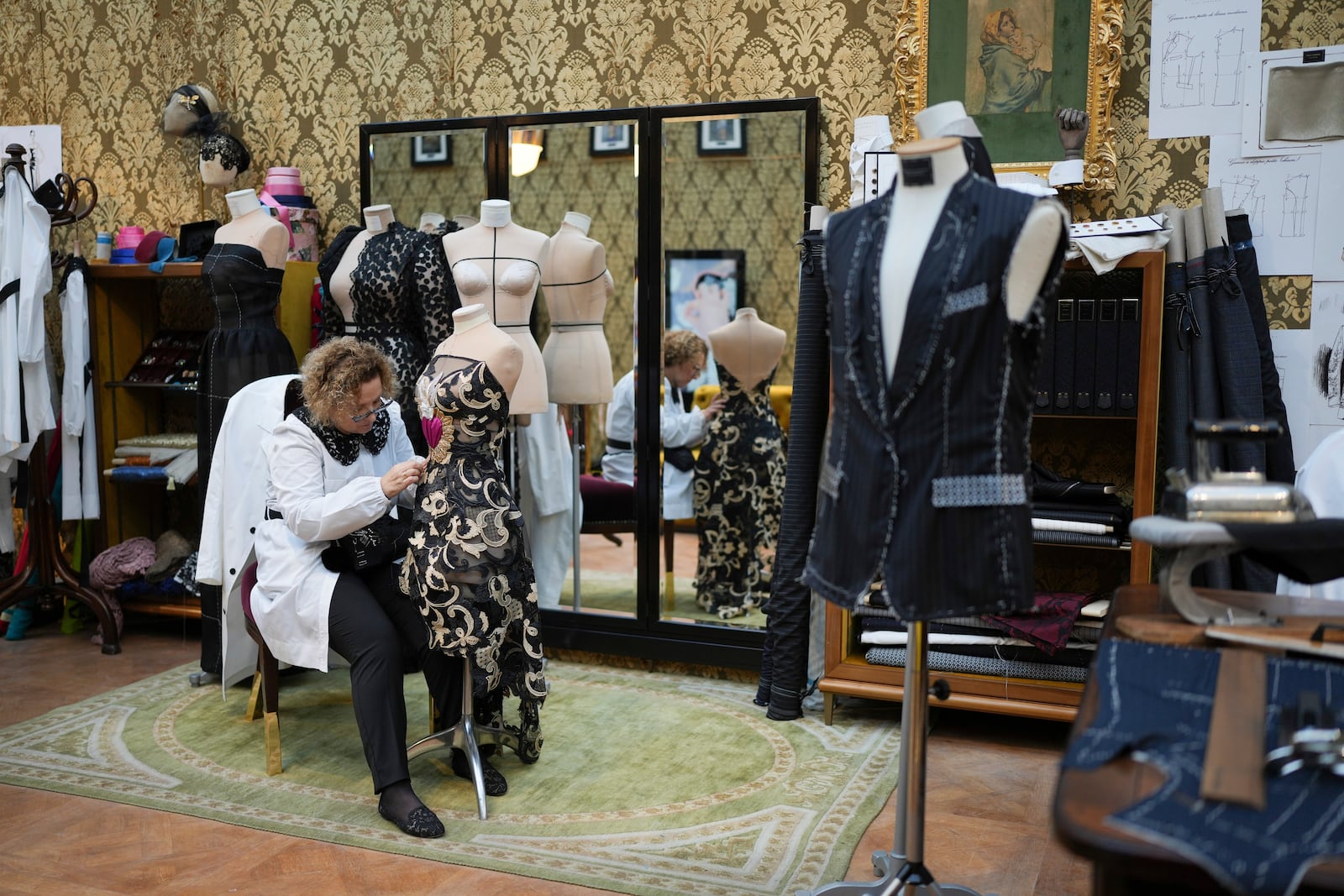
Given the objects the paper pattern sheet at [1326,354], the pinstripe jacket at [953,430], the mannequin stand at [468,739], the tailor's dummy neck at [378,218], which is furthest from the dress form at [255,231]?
the paper pattern sheet at [1326,354]

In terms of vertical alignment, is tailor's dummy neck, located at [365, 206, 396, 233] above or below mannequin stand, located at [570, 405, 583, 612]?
above

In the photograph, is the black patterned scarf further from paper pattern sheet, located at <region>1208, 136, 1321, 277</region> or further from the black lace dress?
paper pattern sheet, located at <region>1208, 136, 1321, 277</region>

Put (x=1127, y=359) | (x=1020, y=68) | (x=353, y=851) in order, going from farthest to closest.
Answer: (x=1020, y=68) → (x=1127, y=359) → (x=353, y=851)

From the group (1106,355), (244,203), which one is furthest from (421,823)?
(244,203)

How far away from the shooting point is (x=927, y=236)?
2.11m

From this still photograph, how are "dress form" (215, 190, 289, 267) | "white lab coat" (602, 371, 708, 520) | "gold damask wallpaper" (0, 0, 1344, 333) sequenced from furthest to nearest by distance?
"white lab coat" (602, 371, 708, 520), "dress form" (215, 190, 289, 267), "gold damask wallpaper" (0, 0, 1344, 333)

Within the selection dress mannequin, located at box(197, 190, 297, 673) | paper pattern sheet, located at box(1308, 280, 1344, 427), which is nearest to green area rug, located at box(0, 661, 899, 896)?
dress mannequin, located at box(197, 190, 297, 673)

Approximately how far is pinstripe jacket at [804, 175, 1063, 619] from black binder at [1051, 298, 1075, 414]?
149cm

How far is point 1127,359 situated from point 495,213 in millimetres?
2132

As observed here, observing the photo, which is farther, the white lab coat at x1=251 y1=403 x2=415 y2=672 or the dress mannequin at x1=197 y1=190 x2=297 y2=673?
the dress mannequin at x1=197 y1=190 x2=297 y2=673

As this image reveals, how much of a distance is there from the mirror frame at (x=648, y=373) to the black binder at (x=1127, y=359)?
1138 mm

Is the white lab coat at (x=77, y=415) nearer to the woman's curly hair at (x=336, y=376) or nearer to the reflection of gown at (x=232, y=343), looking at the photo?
the reflection of gown at (x=232, y=343)

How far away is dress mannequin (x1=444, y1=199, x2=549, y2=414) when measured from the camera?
3871mm

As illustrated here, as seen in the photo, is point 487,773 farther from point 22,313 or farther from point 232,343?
point 22,313
